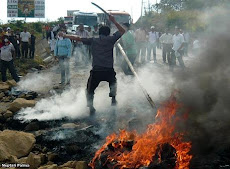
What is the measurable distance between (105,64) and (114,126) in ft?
4.65

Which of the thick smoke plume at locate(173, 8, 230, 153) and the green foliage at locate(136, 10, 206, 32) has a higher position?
the green foliage at locate(136, 10, 206, 32)

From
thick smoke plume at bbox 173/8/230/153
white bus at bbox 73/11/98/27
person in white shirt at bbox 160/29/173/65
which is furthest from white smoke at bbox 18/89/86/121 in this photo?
white bus at bbox 73/11/98/27

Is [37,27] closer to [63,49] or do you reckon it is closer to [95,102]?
[63,49]

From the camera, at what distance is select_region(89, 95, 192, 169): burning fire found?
4238mm

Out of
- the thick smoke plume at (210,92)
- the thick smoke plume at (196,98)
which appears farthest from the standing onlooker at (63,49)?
the thick smoke plume at (210,92)

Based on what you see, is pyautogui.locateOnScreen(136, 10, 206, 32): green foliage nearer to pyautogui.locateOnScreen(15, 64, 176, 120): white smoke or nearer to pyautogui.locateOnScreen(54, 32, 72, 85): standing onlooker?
pyautogui.locateOnScreen(54, 32, 72, 85): standing onlooker

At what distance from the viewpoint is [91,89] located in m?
7.05

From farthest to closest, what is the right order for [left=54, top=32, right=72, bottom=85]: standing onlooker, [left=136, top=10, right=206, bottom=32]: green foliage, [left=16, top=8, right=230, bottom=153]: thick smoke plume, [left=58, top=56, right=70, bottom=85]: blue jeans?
[left=136, top=10, right=206, bottom=32]: green foliage → [left=58, top=56, right=70, bottom=85]: blue jeans → [left=54, top=32, right=72, bottom=85]: standing onlooker → [left=16, top=8, right=230, bottom=153]: thick smoke plume

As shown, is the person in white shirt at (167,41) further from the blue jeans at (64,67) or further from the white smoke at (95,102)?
the blue jeans at (64,67)

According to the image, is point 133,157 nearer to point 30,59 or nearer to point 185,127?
point 185,127

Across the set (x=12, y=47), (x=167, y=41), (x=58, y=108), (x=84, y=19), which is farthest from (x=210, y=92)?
(x=84, y=19)

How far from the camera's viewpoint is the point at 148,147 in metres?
4.35

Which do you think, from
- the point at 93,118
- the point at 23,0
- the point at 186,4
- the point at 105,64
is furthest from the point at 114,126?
the point at 23,0

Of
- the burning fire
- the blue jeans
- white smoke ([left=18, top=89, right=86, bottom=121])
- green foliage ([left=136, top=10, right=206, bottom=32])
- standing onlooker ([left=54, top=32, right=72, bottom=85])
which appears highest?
green foliage ([left=136, top=10, right=206, bottom=32])
